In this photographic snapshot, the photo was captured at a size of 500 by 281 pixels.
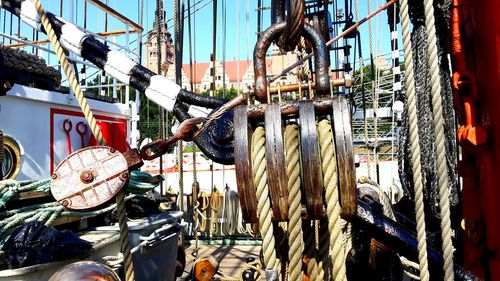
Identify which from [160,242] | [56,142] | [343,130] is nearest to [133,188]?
[160,242]

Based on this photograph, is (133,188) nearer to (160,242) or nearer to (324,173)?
(160,242)

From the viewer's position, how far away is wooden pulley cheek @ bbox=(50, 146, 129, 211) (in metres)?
1.22

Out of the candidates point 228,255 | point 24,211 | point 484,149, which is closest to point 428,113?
point 484,149

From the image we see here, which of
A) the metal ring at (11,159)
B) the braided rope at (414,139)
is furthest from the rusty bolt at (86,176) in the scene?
the metal ring at (11,159)

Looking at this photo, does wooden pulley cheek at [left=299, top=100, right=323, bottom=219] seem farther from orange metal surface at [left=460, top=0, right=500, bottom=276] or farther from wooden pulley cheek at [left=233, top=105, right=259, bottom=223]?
orange metal surface at [left=460, top=0, right=500, bottom=276]

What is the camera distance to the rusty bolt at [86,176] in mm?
1222

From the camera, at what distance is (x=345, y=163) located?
1.03 metres

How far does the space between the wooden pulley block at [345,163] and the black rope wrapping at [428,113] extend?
0.82m

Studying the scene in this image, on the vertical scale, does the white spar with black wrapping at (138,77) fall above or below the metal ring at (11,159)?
above

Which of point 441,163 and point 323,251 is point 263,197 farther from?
point 441,163

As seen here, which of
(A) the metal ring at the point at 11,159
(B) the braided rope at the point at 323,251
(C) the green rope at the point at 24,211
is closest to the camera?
(B) the braided rope at the point at 323,251

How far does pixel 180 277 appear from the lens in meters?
4.56

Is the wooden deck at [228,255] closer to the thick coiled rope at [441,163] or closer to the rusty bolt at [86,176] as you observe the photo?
the rusty bolt at [86,176]

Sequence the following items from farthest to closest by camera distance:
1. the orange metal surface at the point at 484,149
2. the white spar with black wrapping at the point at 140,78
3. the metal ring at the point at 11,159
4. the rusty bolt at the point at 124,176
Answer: the metal ring at the point at 11,159
the white spar with black wrapping at the point at 140,78
the orange metal surface at the point at 484,149
the rusty bolt at the point at 124,176
